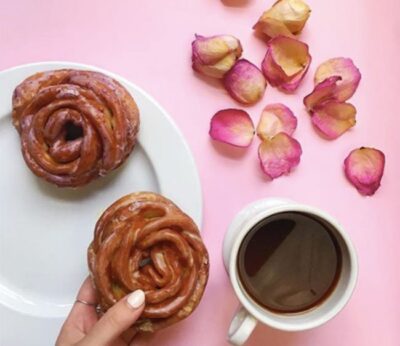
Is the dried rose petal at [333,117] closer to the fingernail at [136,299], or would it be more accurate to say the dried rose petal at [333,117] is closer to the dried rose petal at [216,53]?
the dried rose petal at [216,53]

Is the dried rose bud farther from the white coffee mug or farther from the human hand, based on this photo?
the human hand

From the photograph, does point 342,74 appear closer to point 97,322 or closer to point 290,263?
point 290,263

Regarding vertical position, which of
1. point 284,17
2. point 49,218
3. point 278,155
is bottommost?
point 49,218

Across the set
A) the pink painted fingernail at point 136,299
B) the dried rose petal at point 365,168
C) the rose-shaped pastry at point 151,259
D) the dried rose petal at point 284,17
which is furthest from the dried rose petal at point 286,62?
the pink painted fingernail at point 136,299

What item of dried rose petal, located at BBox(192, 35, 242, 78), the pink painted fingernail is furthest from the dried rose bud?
the pink painted fingernail

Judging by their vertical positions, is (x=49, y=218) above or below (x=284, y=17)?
below

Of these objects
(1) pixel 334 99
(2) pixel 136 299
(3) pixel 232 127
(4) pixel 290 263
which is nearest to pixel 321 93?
(1) pixel 334 99
